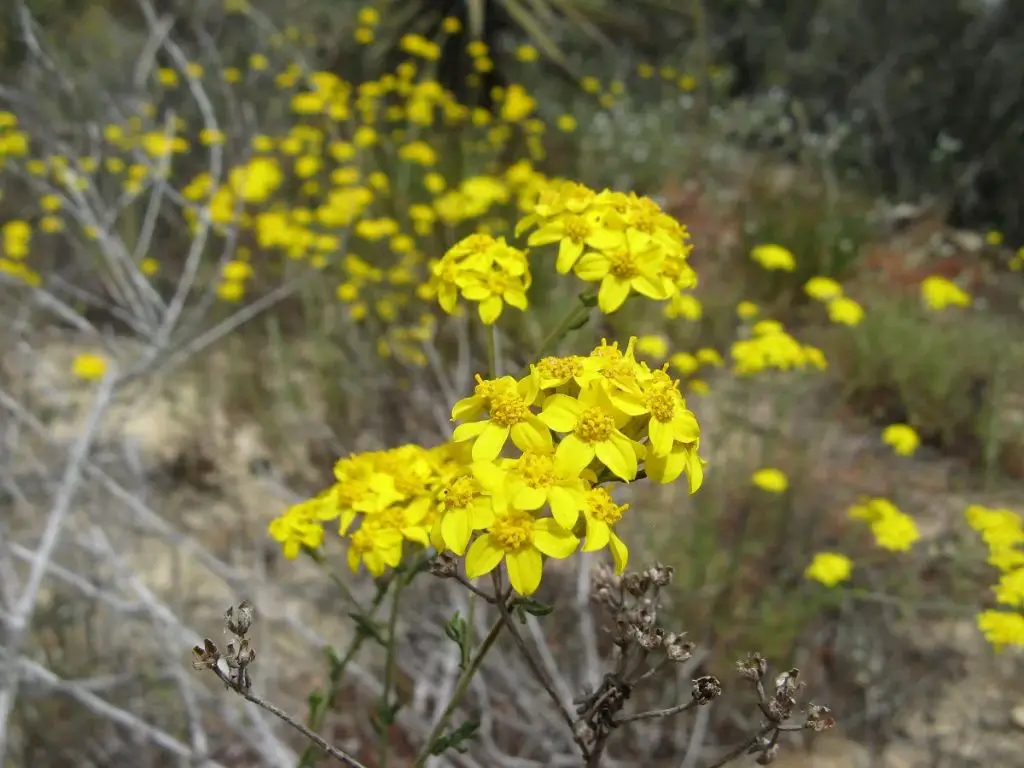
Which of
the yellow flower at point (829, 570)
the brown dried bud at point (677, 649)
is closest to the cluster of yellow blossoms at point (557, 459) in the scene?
the brown dried bud at point (677, 649)

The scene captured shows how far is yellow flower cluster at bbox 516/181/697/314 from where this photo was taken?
1.01 meters

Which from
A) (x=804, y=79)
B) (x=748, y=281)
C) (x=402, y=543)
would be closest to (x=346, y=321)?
(x=748, y=281)

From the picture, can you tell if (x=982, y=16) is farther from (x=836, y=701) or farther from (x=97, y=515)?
(x=97, y=515)

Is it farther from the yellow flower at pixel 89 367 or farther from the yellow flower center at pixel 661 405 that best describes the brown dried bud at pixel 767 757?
the yellow flower at pixel 89 367

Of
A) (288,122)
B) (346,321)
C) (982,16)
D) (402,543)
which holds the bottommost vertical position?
(402,543)

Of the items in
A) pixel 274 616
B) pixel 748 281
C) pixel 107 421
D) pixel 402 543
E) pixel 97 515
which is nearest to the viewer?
pixel 402 543

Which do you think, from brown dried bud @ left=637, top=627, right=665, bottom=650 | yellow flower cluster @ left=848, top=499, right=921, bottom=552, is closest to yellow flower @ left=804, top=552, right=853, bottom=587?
yellow flower cluster @ left=848, top=499, right=921, bottom=552

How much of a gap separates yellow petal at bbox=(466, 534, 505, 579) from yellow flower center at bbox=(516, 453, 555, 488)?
0.07 meters

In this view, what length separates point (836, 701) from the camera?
82.4 inches

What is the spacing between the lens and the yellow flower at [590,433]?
78cm

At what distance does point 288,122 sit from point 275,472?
2.53 meters

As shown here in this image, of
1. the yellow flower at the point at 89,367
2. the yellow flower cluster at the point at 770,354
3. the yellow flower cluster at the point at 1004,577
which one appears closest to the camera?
the yellow flower cluster at the point at 1004,577

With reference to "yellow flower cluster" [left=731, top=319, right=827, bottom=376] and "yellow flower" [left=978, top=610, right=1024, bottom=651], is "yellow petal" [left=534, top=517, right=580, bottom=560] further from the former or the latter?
"yellow flower cluster" [left=731, top=319, right=827, bottom=376]

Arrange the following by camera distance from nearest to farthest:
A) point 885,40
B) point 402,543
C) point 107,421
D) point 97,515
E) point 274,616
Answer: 1. point 402,543
2. point 274,616
3. point 97,515
4. point 107,421
5. point 885,40
